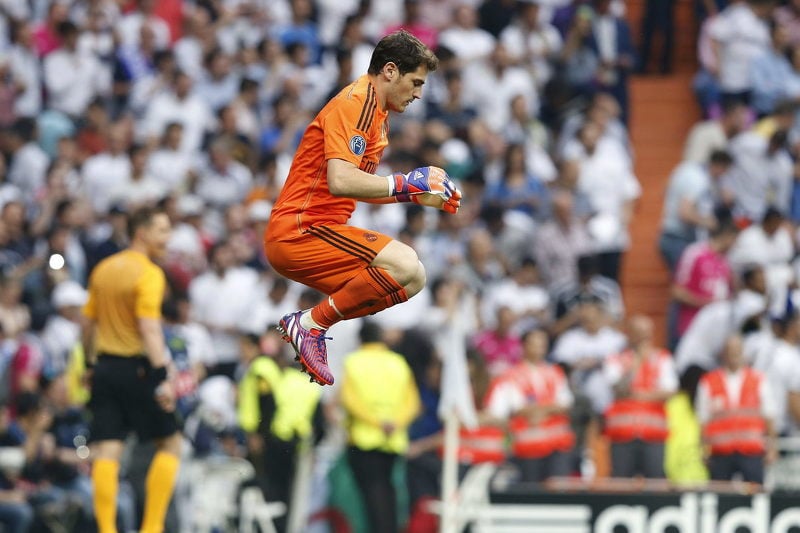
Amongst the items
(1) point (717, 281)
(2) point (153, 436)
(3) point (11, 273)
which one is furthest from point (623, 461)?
(3) point (11, 273)

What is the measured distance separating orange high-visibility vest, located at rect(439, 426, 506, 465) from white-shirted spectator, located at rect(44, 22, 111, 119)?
19.7 feet

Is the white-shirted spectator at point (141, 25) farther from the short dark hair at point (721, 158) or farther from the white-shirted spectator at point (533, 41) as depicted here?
the short dark hair at point (721, 158)

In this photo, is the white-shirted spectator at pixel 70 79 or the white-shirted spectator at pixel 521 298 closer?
the white-shirted spectator at pixel 521 298

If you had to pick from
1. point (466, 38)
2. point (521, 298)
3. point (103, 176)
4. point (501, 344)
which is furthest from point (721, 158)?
point (103, 176)

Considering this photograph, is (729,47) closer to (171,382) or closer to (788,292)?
(788,292)

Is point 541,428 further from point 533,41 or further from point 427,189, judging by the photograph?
point 427,189

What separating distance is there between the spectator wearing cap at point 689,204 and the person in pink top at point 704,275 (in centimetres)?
50

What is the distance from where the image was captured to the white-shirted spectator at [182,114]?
17.4m

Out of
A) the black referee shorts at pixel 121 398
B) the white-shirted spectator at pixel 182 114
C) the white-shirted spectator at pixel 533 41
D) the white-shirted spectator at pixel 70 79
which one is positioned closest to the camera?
the black referee shorts at pixel 121 398

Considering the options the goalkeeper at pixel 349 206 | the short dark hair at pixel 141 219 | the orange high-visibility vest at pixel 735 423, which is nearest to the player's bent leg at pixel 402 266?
the goalkeeper at pixel 349 206

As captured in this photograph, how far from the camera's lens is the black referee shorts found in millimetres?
11414

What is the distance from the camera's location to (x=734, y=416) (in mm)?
14453

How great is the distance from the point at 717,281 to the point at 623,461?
237 centimetres

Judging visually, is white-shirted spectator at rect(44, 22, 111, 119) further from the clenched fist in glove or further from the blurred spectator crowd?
the clenched fist in glove
